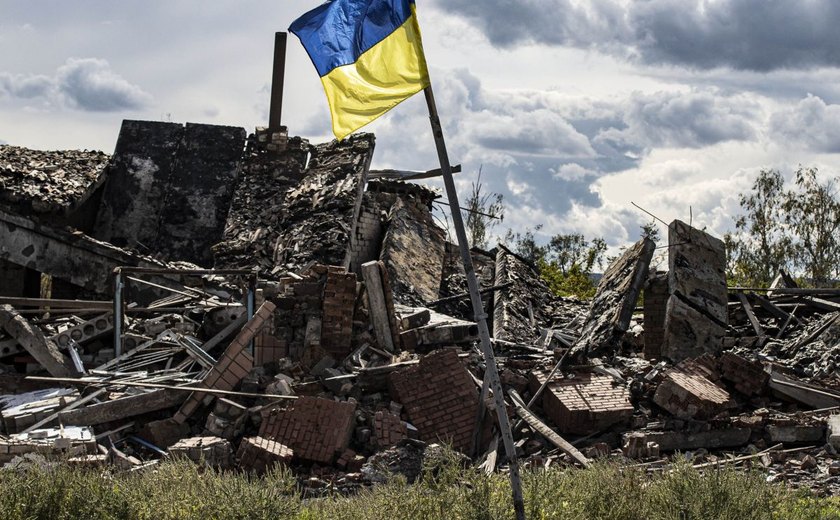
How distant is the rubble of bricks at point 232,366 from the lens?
11.5 meters

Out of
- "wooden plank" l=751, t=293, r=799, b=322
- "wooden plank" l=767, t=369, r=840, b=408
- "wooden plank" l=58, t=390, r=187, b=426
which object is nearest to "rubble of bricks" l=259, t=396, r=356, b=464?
"wooden plank" l=58, t=390, r=187, b=426

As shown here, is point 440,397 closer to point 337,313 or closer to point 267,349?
point 337,313

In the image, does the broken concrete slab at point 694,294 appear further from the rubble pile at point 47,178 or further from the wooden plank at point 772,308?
the rubble pile at point 47,178

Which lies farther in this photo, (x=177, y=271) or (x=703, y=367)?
(x=177, y=271)

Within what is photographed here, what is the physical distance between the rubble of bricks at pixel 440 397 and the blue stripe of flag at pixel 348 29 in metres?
5.11

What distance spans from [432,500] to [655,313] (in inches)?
280

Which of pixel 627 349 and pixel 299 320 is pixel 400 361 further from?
pixel 627 349

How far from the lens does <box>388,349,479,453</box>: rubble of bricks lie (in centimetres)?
1153

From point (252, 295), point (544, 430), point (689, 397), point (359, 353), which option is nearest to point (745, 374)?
point (689, 397)

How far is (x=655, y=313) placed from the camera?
14094 millimetres

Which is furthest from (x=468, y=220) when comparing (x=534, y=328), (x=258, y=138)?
(x=534, y=328)

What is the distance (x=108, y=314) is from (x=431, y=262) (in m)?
6.06

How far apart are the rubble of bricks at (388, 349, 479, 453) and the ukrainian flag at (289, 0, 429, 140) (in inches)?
191

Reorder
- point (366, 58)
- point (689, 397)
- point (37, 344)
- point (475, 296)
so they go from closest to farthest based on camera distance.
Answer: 1. point (475, 296)
2. point (366, 58)
3. point (689, 397)
4. point (37, 344)
